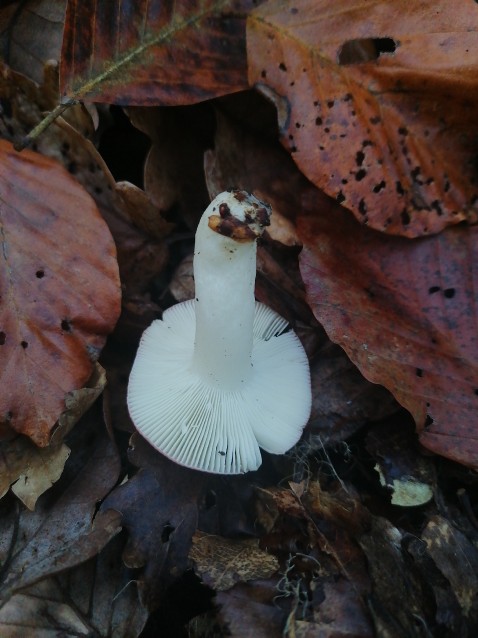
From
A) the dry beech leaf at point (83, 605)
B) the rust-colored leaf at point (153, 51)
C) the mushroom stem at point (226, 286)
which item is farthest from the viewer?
the rust-colored leaf at point (153, 51)

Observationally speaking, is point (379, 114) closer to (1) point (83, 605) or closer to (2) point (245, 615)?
(2) point (245, 615)

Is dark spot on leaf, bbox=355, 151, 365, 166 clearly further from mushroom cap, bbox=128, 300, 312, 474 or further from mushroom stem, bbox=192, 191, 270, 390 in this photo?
mushroom cap, bbox=128, 300, 312, 474

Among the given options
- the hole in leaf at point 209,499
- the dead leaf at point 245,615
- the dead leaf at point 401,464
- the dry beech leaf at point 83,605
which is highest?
the dead leaf at point 401,464

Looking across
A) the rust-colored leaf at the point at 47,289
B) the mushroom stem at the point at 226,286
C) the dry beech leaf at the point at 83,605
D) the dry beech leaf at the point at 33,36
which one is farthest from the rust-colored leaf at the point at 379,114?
the dry beech leaf at the point at 83,605

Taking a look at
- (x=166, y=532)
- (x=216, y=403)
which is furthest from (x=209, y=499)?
(x=216, y=403)

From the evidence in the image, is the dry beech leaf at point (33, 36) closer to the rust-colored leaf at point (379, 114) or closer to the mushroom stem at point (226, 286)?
the rust-colored leaf at point (379, 114)

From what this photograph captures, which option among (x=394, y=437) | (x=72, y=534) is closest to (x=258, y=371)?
(x=394, y=437)
